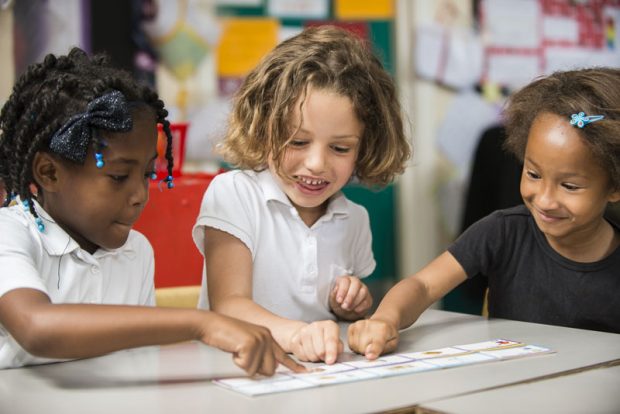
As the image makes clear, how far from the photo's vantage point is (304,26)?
10.2 feet

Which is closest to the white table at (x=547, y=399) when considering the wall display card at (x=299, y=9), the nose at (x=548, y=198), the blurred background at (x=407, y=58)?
the nose at (x=548, y=198)

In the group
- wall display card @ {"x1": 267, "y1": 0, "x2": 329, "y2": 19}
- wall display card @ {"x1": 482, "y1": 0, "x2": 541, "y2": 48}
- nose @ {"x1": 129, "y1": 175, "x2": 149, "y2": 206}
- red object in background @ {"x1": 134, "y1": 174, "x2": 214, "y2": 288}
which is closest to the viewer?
nose @ {"x1": 129, "y1": 175, "x2": 149, "y2": 206}

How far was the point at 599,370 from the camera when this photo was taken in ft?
3.34

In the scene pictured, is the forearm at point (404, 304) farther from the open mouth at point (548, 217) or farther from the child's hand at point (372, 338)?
the open mouth at point (548, 217)

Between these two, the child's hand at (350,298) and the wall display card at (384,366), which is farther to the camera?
the child's hand at (350,298)

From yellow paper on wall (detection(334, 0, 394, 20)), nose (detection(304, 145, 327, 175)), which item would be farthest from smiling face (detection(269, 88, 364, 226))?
yellow paper on wall (detection(334, 0, 394, 20))

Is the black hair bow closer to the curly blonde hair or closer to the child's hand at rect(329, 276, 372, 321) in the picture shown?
the curly blonde hair

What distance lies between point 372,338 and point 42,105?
1.77 feet

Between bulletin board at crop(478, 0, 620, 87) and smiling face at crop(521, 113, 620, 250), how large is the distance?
2168mm

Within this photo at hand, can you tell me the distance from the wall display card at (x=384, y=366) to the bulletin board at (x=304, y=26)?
1.70 meters

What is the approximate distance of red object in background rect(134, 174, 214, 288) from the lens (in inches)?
66.1

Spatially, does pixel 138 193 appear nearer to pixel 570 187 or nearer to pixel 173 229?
pixel 173 229

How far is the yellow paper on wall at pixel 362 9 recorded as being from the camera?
10.5 feet

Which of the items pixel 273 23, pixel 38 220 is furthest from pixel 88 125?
pixel 273 23
